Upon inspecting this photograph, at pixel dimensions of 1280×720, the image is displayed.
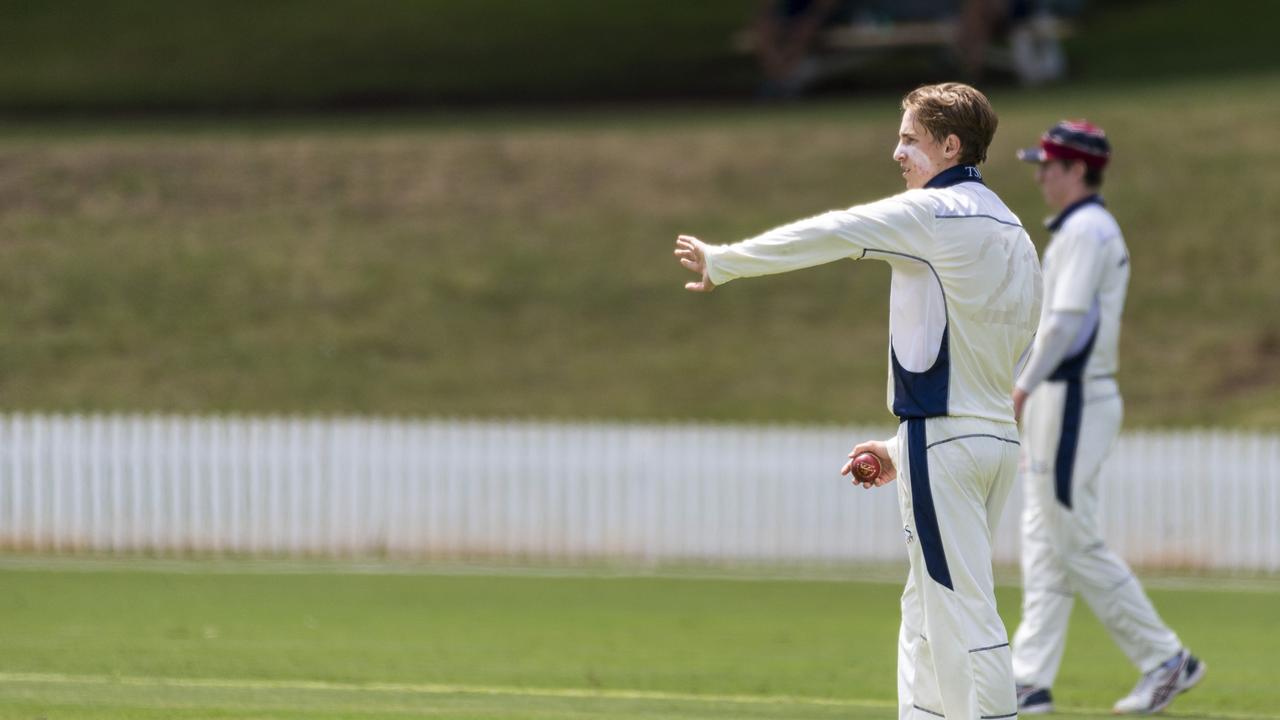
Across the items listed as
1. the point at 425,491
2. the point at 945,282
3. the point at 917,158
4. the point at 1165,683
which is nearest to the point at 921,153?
the point at 917,158

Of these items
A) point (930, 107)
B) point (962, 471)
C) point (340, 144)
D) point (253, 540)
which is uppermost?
point (340, 144)

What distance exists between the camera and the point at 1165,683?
7.47 meters

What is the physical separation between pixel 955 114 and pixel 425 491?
10889 millimetres

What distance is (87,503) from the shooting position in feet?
51.5

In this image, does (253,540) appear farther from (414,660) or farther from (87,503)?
(414,660)

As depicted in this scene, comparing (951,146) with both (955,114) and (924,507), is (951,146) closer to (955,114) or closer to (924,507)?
(955,114)

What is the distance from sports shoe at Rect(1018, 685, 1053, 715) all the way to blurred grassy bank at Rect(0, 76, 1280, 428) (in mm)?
11337

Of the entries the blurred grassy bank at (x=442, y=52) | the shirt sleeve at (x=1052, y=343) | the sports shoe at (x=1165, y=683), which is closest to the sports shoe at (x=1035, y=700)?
the sports shoe at (x=1165, y=683)

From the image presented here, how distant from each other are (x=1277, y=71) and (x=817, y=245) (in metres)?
28.8

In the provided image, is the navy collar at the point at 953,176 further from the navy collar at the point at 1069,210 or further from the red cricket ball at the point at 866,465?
the navy collar at the point at 1069,210

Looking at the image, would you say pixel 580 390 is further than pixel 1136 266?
No

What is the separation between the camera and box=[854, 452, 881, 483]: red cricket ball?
18.2 feet

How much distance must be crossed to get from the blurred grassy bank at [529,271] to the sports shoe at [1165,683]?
438 inches

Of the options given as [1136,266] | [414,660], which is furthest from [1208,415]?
[414,660]
